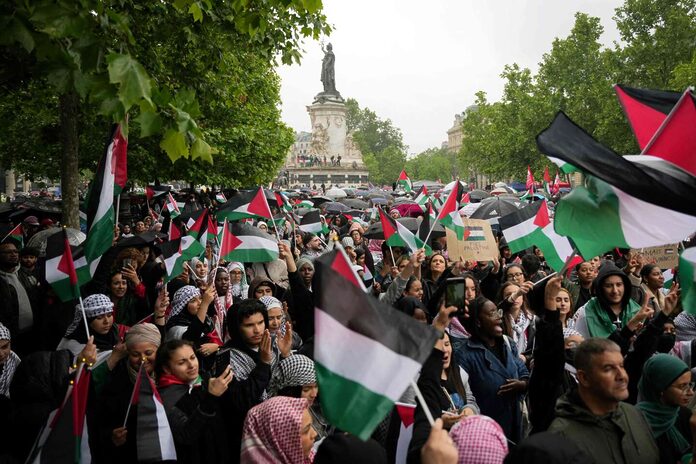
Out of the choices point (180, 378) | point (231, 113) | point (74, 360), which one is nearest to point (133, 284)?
point (74, 360)

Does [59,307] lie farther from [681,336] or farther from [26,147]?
[26,147]

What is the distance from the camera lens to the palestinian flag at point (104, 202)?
5465 millimetres

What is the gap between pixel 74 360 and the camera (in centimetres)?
513

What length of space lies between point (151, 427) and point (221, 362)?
815 mm

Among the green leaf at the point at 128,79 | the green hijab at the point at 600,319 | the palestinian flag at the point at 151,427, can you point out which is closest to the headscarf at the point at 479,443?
the palestinian flag at the point at 151,427

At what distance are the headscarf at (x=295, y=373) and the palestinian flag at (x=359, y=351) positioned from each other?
1179 millimetres

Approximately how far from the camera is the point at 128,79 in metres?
3.74

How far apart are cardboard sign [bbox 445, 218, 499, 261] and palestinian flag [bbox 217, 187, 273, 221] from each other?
254 cm

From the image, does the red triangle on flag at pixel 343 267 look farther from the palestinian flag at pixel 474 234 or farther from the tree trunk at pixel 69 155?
the tree trunk at pixel 69 155

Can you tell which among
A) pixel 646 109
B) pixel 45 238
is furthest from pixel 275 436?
pixel 45 238

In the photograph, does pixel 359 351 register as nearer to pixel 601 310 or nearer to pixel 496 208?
pixel 601 310

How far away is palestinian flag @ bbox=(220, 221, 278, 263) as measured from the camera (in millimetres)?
8344

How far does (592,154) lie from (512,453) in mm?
1594

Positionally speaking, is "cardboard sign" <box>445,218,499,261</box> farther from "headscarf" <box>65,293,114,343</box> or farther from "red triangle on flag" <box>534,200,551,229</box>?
"headscarf" <box>65,293,114,343</box>
